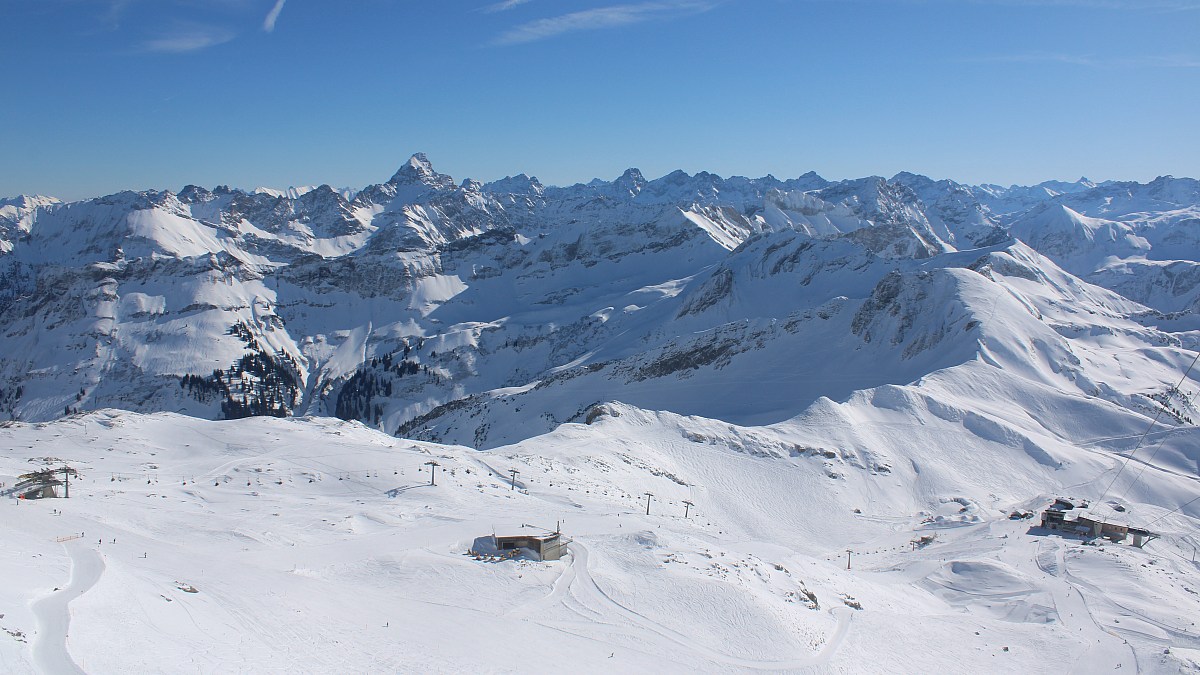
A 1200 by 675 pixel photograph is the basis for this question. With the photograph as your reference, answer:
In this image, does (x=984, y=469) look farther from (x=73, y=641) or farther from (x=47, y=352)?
(x=47, y=352)

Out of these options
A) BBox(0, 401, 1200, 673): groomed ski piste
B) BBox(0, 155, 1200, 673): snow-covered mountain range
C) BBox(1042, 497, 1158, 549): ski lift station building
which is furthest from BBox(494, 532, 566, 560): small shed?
BBox(1042, 497, 1158, 549): ski lift station building

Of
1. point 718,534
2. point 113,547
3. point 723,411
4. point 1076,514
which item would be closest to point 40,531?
point 113,547

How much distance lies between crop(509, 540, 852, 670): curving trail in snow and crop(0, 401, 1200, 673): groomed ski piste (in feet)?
0.35

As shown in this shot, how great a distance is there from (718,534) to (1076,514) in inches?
1040

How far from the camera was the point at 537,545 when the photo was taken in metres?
30.7

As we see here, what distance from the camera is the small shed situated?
30453mm

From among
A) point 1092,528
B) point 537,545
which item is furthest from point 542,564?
point 1092,528

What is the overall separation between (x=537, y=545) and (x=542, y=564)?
989mm

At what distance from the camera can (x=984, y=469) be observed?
64375mm

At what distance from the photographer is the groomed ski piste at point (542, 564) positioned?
71.2ft

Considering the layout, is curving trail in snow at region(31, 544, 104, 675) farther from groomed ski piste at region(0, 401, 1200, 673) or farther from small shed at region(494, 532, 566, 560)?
small shed at region(494, 532, 566, 560)

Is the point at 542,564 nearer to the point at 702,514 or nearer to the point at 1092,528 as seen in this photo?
the point at 702,514

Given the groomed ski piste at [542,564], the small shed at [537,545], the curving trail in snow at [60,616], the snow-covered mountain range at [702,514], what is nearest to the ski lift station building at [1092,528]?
the groomed ski piste at [542,564]

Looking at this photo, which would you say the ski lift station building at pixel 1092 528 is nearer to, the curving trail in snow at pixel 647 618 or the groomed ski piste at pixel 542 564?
the groomed ski piste at pixel 542 564
